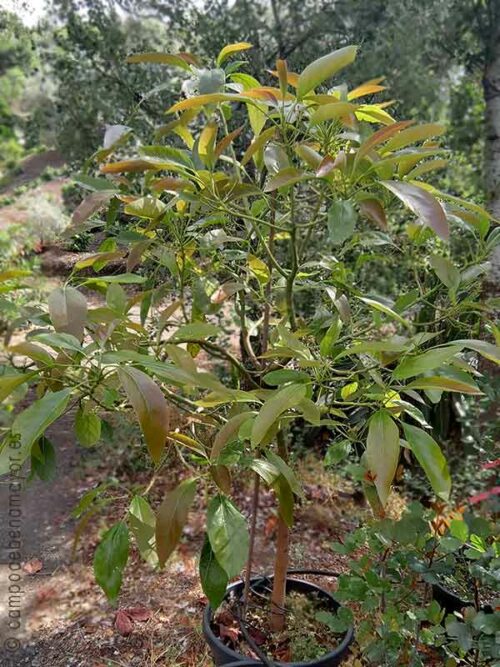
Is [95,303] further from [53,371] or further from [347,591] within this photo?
[347,591]

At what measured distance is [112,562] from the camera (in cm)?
86

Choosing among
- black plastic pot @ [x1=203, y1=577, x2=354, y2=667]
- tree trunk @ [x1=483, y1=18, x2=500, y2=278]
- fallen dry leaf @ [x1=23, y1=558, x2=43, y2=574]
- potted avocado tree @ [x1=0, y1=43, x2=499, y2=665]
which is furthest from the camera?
tree trunk @ [x1=483, y1=18, x2=500, y2=278]

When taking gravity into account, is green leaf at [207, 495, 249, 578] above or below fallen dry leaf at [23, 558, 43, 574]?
above

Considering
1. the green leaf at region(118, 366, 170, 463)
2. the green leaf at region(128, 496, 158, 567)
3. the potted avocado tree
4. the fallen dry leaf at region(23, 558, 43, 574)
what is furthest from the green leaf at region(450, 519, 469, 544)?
the fallen dry leaf at region(23, 558, 43, 574)

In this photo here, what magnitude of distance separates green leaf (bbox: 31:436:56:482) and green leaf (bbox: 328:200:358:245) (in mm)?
658

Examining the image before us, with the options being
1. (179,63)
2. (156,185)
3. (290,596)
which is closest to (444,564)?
Result: (290,596)

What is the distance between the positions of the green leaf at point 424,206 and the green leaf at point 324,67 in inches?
7.2

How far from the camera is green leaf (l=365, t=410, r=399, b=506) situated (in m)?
0.70

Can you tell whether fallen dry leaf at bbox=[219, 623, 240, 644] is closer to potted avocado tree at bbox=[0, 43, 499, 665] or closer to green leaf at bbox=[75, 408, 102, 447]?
potted avocado tree at bbox=[0, 43, 499, 665]

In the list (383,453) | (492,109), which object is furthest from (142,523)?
(492,109)

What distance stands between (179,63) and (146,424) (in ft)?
1.97

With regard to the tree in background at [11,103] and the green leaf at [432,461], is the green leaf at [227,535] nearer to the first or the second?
the green leaf at [432,461]

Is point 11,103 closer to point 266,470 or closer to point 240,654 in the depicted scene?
point 240,654

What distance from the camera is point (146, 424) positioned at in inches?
25.4
